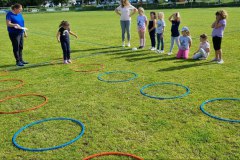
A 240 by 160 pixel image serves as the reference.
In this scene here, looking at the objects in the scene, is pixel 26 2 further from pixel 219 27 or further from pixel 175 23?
pixel 219 27

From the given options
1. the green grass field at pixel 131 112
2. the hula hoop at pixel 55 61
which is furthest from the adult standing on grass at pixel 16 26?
the hula hoop at pixel 55 61

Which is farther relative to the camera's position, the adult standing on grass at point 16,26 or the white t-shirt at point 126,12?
the white t-shirt at point 126,12

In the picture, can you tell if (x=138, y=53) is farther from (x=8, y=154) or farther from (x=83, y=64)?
(x=8, y=154)

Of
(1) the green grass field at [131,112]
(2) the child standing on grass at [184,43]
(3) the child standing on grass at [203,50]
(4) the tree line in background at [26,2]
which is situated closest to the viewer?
(1) the green grass field at [131,112]

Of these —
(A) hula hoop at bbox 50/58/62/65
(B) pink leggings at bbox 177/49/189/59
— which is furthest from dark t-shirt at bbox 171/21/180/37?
(A) hula hoop at bbox 50/58/62/65

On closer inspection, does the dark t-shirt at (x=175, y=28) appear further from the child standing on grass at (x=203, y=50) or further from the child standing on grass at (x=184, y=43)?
the child standing on grass at (x=203, y=50)

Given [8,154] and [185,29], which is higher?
[185,29]

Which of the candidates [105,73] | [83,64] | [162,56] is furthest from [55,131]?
[162,56]

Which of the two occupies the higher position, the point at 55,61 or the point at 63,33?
the point at 63,33

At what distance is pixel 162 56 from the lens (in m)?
10.4

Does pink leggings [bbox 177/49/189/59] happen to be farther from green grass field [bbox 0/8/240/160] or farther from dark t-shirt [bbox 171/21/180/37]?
dark t-shirt [bbox 171/21/180/37]

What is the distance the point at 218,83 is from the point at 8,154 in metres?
5.32

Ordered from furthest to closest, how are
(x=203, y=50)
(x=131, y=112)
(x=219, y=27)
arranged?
(x=203, y=50), (x=219, y=27), (x=131, y=112)

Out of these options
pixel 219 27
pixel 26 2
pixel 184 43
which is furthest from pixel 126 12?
pixel 26 2
